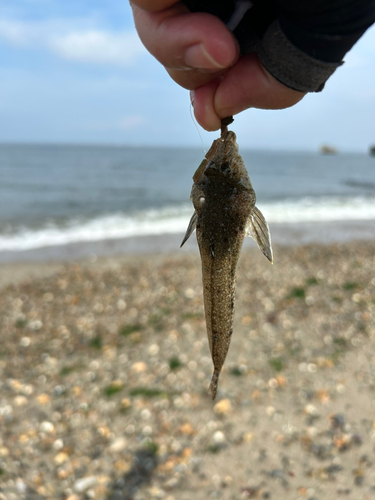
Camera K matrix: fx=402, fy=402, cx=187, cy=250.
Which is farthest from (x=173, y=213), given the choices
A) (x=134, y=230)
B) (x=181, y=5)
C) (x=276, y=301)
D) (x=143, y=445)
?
(x=181, y=5)

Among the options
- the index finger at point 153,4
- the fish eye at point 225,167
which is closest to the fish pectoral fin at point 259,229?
the fish eye at point 225,167

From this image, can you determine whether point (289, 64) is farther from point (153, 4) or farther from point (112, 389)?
point (112, 389)

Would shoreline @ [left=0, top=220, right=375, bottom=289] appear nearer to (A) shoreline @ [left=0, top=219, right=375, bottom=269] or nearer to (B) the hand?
(A) shoreline @ [left=0, top=219, right=375, bottom=269]

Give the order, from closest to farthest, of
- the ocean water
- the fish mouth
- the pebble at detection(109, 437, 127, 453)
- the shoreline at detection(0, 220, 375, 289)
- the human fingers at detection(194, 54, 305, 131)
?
1. the human fingers at detection(194, 54, 305, 131)
2. the fish mouth
3. the pebble at detection(109, 437, 127, 453)
4. the shoreline at detection(0, 220, 375, 289)
5. the ocean water

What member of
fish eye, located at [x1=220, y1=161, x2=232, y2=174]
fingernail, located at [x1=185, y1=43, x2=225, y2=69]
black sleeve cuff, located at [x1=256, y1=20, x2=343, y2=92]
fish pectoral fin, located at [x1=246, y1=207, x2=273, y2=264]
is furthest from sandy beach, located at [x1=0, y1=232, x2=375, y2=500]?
fingernail, located at [x1=185, y1=43, x2=225, y2=69]

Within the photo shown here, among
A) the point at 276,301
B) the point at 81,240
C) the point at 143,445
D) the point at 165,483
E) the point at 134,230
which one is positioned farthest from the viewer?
the point at 134,230

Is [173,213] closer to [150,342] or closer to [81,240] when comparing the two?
[81,240]
